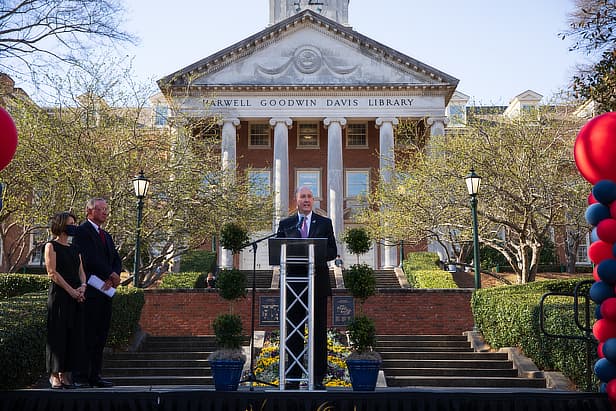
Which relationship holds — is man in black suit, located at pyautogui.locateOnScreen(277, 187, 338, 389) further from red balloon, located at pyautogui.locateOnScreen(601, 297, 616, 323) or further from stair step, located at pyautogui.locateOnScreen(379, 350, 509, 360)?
stair step, located at pyautogui.locateOnScreen(379, 350, 509, 360)

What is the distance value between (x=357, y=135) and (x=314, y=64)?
569 centimetres

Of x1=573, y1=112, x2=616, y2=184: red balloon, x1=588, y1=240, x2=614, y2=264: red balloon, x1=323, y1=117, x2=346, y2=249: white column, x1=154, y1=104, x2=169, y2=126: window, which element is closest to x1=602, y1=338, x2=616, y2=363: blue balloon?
x1=588, y1=240, x2=614, y2=264: red balloon

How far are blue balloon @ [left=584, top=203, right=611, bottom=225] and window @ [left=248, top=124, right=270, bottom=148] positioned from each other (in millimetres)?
35941

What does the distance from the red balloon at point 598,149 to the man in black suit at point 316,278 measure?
116 inches

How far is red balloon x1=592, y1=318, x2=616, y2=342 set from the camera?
6.33 meters

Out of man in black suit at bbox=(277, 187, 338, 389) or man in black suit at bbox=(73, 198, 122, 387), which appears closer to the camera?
man in black suit at bbox=(277, 187, 338, 389)

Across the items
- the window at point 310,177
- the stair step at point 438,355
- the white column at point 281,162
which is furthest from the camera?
the window at point 310,177

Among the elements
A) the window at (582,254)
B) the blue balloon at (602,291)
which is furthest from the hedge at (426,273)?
the blue balloon at (602,291)

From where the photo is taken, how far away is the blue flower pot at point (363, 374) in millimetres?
7008

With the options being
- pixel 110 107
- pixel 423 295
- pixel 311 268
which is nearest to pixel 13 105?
pixel 110 107

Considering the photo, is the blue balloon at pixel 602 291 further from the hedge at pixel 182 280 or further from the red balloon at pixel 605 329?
the hedge at pixel 182 280

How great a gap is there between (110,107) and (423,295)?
450 inches

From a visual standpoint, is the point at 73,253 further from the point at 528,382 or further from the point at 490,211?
the point at 490,211

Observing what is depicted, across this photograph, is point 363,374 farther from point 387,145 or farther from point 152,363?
point 387,145
